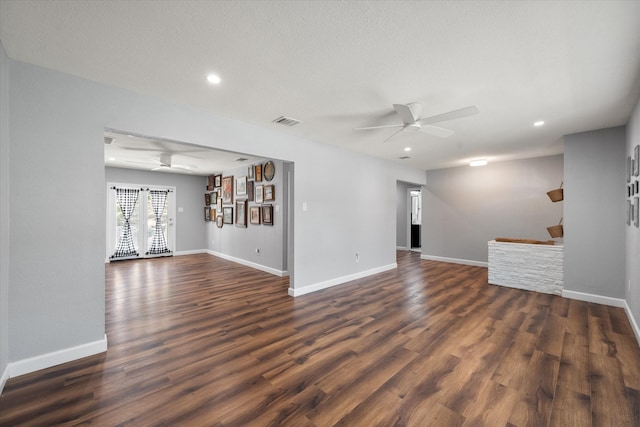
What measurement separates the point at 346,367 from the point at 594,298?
Answer: 4.01 metres

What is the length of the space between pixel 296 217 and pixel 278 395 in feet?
8.39

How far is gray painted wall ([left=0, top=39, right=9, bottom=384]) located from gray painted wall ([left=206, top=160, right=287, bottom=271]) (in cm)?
360

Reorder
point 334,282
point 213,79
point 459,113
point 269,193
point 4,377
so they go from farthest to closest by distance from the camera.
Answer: point 269,193
point 334,282
point 459,113
point 213,79
point 4,377

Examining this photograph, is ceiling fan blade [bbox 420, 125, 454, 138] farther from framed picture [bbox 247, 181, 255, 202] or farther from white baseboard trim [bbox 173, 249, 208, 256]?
white baseboard trim [bbox 173, 249, 208, 256]

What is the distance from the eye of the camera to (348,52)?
1.98m

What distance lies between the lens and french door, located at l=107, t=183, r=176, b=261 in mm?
7129

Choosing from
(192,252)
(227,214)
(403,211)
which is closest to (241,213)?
(227,214)

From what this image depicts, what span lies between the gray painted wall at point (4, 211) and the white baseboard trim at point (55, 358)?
0.31 ft

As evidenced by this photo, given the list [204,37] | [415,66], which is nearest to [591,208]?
[415,66]

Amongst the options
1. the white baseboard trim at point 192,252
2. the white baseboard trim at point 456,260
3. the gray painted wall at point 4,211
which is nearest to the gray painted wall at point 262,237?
the white baseboard trim at point 192,252

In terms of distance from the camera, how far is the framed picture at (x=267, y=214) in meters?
5.69

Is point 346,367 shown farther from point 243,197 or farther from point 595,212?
point 243,197

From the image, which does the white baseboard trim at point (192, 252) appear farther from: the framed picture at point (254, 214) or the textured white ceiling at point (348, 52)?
the textured white ceiling at point (348, 52)

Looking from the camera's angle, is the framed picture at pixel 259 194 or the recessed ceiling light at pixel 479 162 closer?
the recessed ceiling light at pixel 479 162
